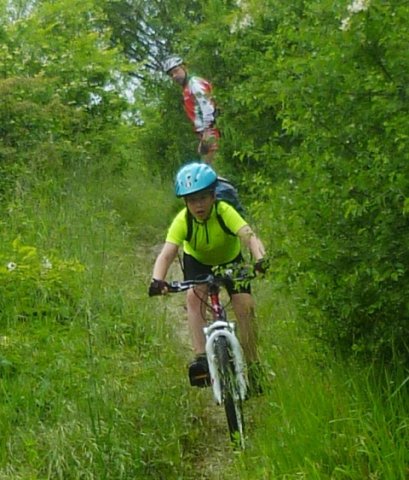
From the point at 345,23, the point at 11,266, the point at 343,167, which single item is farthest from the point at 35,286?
the point at 345,23

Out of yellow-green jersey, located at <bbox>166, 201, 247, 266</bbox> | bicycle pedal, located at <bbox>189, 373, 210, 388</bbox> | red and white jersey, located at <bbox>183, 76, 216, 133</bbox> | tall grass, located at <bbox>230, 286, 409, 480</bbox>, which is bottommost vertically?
tall grass, located at <bbox>230, 286, 409, 480</bbox>

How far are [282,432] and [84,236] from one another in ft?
14.9

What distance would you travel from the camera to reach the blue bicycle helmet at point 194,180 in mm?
4988

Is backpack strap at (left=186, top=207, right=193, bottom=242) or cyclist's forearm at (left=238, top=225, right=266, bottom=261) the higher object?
backpack strap at (left=186, top=207, right=193, bottom=242)

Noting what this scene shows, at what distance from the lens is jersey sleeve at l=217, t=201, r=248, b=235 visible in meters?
5.21

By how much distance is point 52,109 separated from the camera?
9.80 meters

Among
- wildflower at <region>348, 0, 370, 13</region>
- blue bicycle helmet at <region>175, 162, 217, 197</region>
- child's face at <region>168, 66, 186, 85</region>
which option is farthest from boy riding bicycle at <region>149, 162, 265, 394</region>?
child's face at <region>168, 66, 186, 85</region>

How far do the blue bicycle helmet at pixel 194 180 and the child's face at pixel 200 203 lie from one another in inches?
1.9

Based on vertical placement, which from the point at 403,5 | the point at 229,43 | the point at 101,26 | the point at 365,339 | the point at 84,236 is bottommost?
the point at 365,339

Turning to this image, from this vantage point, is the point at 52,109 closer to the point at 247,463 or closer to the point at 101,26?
the point at 247,463

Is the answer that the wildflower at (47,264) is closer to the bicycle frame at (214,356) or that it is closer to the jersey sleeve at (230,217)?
the jersey sleeve at (230,217)

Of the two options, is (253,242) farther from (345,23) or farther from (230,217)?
(345,23)

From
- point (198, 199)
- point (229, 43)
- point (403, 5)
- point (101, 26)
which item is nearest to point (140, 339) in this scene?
point (198, 199)

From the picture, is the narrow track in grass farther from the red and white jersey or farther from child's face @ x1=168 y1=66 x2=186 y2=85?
child's face @ x1=168 y1=66 x2=186 y2=85
